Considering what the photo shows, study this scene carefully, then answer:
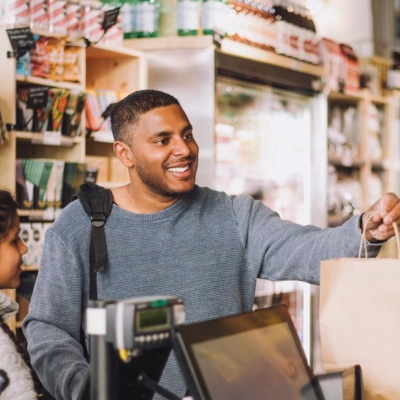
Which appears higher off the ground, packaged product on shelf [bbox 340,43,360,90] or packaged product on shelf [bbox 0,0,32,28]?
Answer: packaged product on shelf [bbox 340,43,360,90]

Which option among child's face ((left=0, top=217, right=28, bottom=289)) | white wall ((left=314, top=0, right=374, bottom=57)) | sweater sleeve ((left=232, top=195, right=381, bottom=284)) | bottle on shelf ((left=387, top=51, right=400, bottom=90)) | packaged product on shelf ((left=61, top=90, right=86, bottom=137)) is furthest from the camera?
white wall ((left=314, top=0, right=374, bottom=57))

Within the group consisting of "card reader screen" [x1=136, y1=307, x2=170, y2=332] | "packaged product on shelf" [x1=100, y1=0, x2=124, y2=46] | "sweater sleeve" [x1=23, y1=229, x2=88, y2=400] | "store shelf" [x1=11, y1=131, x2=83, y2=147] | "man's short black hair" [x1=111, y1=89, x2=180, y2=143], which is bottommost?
"sweater sleeve" [x1=23, y1=229, x2=88, y2=400]

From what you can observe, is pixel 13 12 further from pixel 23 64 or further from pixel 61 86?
pixel 61 86

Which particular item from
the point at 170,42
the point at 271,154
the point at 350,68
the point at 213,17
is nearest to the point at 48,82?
the point at 170,42

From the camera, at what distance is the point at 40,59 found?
3.92 meters

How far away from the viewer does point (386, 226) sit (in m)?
2.03

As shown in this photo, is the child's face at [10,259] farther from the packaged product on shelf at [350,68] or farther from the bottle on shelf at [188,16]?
the packaged product on shelf at [350,68]

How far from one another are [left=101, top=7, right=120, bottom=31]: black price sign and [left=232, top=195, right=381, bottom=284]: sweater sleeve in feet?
6.54

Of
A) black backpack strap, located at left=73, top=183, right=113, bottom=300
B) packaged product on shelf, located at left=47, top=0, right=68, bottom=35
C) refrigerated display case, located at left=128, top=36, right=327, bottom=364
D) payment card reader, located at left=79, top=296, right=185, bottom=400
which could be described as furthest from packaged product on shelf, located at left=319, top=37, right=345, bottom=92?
payment card reader, located at left=79, top=296, right=185, bottom=400

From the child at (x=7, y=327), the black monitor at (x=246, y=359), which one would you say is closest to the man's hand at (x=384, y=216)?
the black monitor at (x=246, y=359)

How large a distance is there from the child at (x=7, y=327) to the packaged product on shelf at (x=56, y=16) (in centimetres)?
206

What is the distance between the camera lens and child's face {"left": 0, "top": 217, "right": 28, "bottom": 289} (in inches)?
81.5

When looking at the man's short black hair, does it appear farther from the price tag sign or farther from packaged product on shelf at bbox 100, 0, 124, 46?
packaged product on shelf at bbox 100, 0, 124, 46

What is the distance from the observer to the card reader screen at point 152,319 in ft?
3.74
